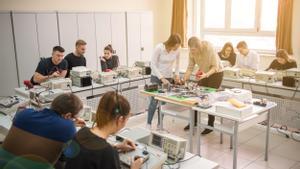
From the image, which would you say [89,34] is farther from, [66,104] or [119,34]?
[66,104]

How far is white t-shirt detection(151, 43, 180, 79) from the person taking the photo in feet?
14.2

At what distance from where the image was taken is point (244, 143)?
13.8 ft

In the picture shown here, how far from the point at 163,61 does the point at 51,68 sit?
64.0 inches

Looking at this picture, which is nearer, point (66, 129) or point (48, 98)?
point (66, 129)

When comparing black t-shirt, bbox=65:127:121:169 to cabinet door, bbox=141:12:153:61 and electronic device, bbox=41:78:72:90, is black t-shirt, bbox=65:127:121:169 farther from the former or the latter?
cabinet door, bbox=141:12:153:61

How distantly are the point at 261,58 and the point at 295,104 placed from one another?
2.05m

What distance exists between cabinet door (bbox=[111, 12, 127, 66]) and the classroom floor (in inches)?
98.7

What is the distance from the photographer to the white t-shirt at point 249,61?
5230 millimetres

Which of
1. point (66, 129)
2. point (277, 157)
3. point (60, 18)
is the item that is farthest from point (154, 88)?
point (60, 18)

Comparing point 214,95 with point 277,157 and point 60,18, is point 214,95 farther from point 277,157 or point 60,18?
point 60,18

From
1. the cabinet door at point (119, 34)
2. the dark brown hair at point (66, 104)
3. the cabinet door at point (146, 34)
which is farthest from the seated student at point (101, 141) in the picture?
the cabinet door at point (146, 34)

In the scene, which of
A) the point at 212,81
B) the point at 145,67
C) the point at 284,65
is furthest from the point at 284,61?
the point at 145,67

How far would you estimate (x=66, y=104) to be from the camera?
6.88ft

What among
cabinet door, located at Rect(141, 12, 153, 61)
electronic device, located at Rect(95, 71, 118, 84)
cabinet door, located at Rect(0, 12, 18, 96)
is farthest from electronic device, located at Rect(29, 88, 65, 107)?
cabinet door, located at Rect(141, 12, 153, 61)
